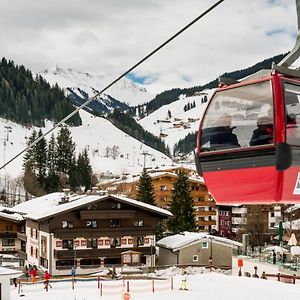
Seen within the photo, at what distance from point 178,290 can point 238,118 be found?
20027 millimetres

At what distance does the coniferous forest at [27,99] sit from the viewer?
167 meters

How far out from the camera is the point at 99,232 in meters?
36.9

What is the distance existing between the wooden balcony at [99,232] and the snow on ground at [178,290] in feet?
27.5

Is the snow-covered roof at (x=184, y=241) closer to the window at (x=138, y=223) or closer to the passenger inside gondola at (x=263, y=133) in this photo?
the window at (x=138, y=223)

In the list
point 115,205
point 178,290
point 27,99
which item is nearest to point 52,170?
point 115,205

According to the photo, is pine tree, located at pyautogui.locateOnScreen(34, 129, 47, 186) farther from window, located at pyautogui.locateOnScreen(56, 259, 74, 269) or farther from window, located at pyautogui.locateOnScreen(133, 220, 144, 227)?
window, located at pyautogui.locateOnScreen(56, 259, 74, 269)

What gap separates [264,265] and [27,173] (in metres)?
58.8

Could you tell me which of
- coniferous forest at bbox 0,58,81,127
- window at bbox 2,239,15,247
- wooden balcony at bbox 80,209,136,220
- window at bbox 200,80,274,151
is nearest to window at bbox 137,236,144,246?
wooden balcony at bbox 80,209,136,220

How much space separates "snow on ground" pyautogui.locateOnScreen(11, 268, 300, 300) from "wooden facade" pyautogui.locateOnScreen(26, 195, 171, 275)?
812 cm

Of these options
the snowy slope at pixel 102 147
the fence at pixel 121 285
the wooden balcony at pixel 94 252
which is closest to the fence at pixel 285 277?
the fence at pixel 121 285

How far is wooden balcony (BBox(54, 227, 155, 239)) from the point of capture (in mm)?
36000

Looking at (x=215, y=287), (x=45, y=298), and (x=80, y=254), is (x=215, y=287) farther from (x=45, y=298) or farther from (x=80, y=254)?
(x=80, y=254)

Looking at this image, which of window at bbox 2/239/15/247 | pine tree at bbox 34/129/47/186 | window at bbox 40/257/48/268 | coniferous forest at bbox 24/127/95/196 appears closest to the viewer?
window at bbox 40/257/48/268

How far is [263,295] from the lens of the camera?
22688 mm
